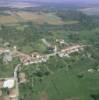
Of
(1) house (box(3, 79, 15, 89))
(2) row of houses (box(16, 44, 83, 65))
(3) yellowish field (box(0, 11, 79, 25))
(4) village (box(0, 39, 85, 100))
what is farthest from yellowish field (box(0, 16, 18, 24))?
(1) house (box(3, 79, 15, 89))

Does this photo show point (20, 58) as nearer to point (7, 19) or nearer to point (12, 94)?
point (12, 94)

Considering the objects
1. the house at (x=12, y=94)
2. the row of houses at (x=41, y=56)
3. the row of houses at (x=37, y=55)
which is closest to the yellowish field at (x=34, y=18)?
the row of houses at (x=37, y=55)

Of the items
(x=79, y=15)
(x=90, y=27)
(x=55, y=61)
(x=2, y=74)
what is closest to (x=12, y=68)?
(x=2, y=74)

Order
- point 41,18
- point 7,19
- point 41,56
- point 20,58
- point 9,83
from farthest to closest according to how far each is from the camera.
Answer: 1. point 41,18
2. point 7,19
3. point 41,56
4. point 20,58
5. point 9,83

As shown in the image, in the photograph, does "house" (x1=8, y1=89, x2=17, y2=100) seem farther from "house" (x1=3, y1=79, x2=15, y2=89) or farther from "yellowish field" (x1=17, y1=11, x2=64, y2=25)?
"yellowish field" (x1=17, y1=11, x2=64, y2=25)

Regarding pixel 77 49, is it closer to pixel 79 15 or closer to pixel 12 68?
pixel 12 68

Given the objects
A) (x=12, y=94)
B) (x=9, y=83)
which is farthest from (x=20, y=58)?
(x=12, y=94)

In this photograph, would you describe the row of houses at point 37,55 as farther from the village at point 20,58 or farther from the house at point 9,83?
the house at point 9,83

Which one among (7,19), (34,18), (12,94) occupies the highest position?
(12,94)
